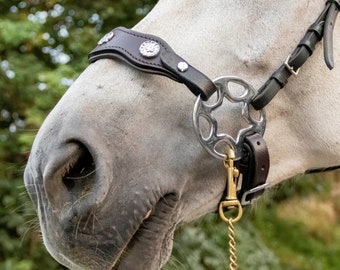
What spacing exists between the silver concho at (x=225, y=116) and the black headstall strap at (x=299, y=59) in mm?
29


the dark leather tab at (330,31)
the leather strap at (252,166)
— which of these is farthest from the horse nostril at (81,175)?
the dark leather tab at (330,31)

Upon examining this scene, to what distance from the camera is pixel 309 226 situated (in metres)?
4.27

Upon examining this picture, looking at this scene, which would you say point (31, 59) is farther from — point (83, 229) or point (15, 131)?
point (83, 229)

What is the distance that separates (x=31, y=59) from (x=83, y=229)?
1.93 m

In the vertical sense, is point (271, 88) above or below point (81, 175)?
above

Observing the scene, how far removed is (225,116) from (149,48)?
23 centimetres

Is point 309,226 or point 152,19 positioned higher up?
point 152,19

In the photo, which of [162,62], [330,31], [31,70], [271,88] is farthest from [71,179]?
[31,70]

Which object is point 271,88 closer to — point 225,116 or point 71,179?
point 225,116

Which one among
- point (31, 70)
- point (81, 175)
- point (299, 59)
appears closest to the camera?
point (81, 175)

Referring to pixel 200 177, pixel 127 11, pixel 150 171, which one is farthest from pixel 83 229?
pixel 127 11

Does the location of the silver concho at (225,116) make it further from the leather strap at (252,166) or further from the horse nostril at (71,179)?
the horse nostril at (71,179)

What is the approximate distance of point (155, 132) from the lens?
154 centimetres

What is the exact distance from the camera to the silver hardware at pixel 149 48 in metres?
1.56
